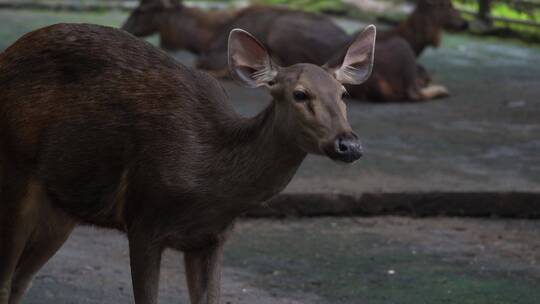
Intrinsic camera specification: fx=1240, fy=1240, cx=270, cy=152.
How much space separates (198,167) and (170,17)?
31.6ft

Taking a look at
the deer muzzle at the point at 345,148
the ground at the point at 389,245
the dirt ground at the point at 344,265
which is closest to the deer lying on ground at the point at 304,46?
the ground at the point at 389,245

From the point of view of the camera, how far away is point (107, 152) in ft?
17.2

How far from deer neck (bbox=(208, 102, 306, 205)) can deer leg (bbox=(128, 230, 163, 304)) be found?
372 millimetres

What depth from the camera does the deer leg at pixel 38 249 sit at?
5.64 m

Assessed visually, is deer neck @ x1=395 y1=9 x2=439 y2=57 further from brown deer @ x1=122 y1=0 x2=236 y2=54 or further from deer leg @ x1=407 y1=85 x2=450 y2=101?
brown deer @ x1=122 y1=0 x2=236 y2=54

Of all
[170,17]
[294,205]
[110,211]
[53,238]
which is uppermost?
[110,211]

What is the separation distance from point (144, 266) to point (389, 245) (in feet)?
8.64

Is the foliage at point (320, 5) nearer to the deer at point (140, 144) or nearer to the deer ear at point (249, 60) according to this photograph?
the deer at point (140, 144)

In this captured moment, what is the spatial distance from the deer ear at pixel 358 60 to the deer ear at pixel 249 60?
0.94 ft

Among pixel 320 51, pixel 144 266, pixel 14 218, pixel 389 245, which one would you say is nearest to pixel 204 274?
pixel 144 266

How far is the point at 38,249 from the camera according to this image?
567 cm

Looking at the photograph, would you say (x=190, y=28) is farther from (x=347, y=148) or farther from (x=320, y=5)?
(x=347, y=148)

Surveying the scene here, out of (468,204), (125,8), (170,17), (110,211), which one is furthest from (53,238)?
(125,8)

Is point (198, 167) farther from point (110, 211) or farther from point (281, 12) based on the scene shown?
point (281, 12)
